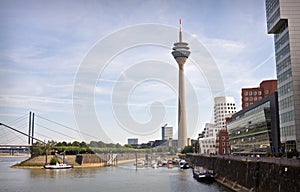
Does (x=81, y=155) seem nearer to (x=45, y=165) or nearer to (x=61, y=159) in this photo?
(x=61, y=159)

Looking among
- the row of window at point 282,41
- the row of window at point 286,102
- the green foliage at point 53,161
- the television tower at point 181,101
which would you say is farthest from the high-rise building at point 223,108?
the row of window at point 286,102

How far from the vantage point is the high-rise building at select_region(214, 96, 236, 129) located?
548 ft

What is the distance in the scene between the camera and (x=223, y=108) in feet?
554

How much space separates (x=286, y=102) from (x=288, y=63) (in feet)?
18.4

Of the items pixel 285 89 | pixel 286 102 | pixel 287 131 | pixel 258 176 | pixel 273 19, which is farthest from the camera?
pixel 273 19

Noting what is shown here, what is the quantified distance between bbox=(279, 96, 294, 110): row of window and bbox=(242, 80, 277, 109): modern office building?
173 ft

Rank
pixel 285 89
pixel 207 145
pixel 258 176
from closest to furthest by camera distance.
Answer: pixel 258 176 → pixel 285 89 → pixel 207 145

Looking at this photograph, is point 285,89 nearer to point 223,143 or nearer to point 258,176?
point 258,176

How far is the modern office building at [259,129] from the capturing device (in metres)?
58.7

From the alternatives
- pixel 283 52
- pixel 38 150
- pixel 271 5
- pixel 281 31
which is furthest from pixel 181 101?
pixel 283 52

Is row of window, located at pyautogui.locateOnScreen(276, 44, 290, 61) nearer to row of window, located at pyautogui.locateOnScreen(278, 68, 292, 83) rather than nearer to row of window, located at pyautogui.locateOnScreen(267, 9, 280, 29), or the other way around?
row of window, located at pyautogui.locateOnScreen(278, 68, 292, 83)

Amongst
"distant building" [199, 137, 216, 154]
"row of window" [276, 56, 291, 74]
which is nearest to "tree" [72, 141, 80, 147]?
"distant building" [199, 137, 216, 154]

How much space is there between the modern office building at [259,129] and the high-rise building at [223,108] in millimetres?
79213

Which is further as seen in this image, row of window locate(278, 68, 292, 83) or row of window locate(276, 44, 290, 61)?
row of window locate(276, 44, 290, 61)
